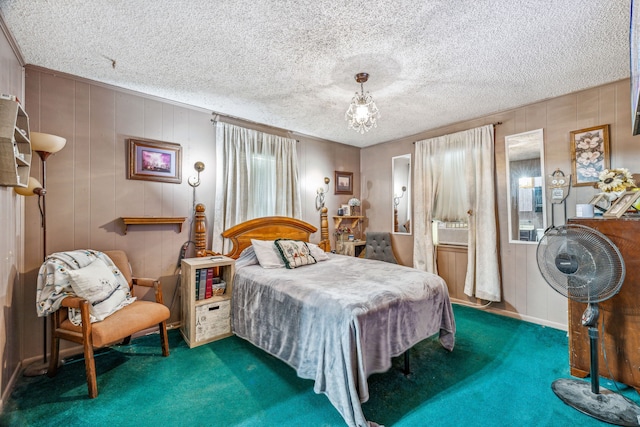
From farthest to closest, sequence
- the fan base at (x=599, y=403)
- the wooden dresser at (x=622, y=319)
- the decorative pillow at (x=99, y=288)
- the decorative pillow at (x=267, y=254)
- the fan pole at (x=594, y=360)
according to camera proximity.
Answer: the decorative pillow at (x=267, y=254) → the decorative pillow at (x=99, y=288) → the wooden dresser at (x=622, y=319) → the fan pole at (x=594, y=360) → the fan base at (x=599, y=403)

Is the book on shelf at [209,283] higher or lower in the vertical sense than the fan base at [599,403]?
higher

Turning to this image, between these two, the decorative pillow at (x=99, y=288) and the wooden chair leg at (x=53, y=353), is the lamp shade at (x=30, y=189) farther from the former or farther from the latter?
the wooden chair leg at (x=53, y=353)

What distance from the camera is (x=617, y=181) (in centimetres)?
234

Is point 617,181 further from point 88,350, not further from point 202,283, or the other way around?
point 88,350

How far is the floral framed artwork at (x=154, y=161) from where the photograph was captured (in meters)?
2.86

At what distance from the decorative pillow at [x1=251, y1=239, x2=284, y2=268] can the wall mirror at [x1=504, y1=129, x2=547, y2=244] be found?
9.55 ft

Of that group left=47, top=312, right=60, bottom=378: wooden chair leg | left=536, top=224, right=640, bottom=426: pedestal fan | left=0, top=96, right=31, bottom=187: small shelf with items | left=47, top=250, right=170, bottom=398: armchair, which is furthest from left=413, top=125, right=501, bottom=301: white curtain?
left=0, top=96, right=31, bottom=187: small shelf with items

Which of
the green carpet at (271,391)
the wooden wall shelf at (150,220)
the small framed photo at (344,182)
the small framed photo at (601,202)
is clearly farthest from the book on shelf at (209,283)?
the small framed photo at (601,202)

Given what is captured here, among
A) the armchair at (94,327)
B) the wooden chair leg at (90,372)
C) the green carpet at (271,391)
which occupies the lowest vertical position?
the green carpet at (271,391)

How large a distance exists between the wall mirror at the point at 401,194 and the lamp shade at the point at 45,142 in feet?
13.8

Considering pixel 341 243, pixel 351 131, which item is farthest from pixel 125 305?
pixel 351 131

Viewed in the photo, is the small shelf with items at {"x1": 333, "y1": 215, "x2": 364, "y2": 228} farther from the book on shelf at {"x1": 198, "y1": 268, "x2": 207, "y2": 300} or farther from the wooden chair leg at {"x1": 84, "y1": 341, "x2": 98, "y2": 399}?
the wooden chair leg at {"x1": 84, "y1": 341, "x2": 98, "y2": 399}

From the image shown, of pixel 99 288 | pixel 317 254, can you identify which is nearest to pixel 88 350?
pixel 99 288

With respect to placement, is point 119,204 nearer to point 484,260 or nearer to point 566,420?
point 566,420
